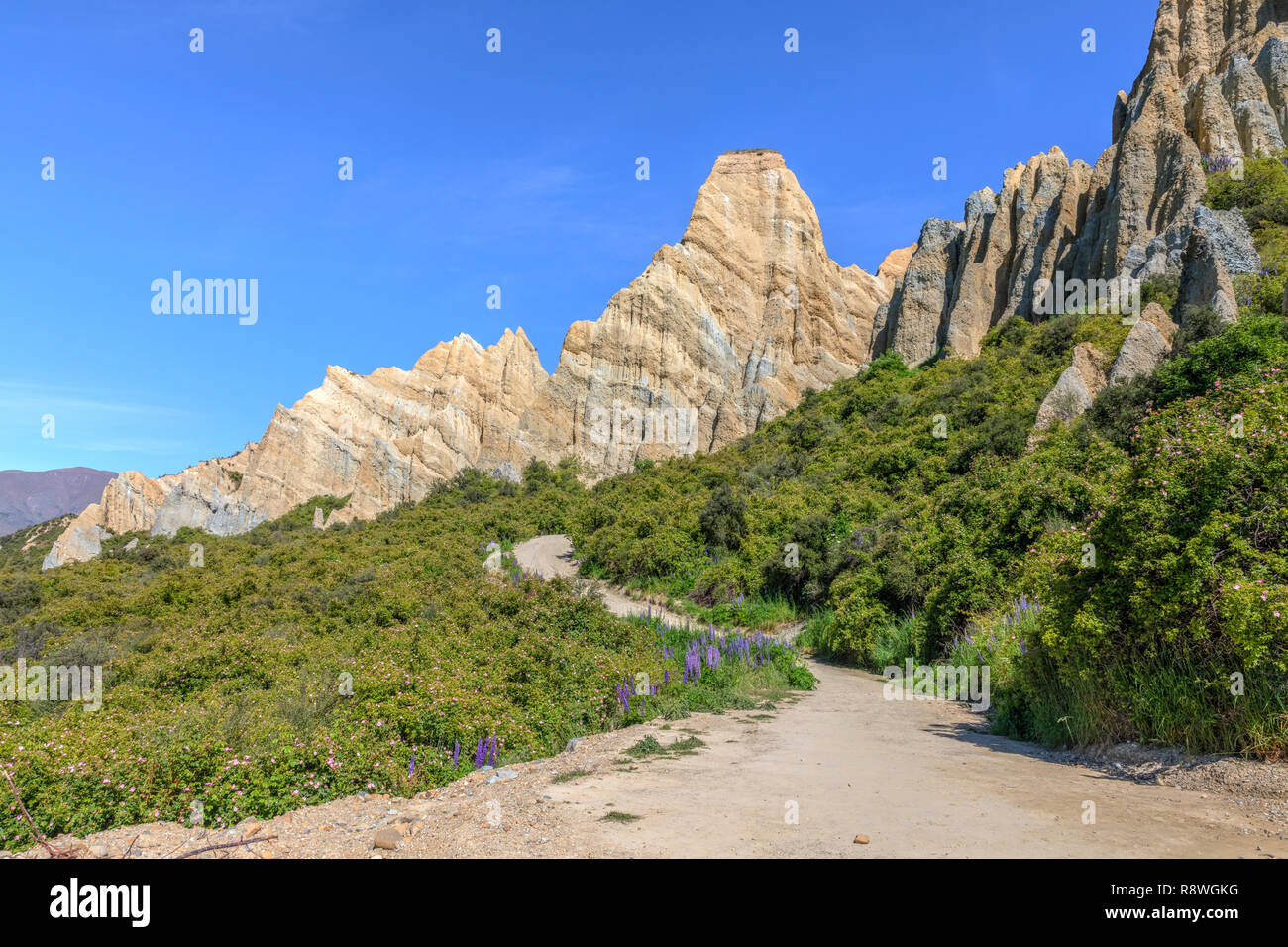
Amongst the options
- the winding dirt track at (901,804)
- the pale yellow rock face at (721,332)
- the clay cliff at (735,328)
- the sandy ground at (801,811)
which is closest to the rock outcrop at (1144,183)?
the clay cliff at (735,328)

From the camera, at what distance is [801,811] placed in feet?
16.6

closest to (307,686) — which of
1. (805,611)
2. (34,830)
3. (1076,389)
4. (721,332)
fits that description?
(34,830)

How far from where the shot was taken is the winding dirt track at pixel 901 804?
4266mm

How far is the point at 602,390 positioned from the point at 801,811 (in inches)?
2390

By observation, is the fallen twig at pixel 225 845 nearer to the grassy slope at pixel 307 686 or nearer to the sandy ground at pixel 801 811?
the sandy ground at pixel 801 811

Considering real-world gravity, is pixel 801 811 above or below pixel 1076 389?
below

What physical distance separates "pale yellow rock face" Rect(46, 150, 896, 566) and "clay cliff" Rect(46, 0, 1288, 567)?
182 mm

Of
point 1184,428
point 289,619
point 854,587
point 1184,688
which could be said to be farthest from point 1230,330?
point 289,619

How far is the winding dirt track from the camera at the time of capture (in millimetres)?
4266

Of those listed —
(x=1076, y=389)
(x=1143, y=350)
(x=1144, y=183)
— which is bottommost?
(x=1076, y=389)

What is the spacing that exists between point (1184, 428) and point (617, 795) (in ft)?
19.4

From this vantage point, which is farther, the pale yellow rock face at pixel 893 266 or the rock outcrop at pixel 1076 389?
the pale yellow rock face at pixel 893 266

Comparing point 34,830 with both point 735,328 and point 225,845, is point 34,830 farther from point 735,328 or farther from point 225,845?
point 735,328

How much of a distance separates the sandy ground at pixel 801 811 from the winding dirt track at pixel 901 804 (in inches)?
0.7
